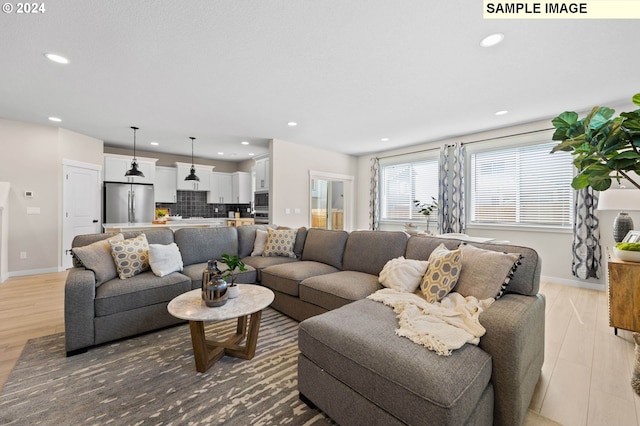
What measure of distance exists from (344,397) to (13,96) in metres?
5.04

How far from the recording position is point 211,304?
1863 mm

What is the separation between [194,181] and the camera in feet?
23.2

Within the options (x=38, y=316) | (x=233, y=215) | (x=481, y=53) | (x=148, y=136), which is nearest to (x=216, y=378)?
(x=38, y=316)

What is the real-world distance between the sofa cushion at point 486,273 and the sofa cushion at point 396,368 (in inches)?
20.1

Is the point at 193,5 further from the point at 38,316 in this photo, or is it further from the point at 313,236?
the point at 38,316

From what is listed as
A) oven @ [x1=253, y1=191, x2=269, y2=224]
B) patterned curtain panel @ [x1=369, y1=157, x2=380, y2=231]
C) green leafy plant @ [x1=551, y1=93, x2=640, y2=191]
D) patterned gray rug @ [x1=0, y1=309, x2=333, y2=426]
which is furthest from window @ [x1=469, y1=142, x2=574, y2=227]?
patterned gray rug @ [x1=0, y1=309, x2=333, y2=426]

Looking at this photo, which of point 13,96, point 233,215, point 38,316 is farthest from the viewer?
point 233,215

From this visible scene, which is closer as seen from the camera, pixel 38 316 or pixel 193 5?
pixel 193 5

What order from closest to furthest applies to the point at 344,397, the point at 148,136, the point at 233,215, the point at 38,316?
the point at 344,397 → the point at 38,316 → the point at 148,136 → the point at 233,215

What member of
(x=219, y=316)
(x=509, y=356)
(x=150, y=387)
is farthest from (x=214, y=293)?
(x=509, y=356)

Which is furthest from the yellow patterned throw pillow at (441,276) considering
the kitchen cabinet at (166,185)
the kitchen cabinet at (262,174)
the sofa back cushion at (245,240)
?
the kitchen cabinet at (166,185)

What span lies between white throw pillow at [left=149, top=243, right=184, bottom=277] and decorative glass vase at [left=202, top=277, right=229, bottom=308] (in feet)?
3.38

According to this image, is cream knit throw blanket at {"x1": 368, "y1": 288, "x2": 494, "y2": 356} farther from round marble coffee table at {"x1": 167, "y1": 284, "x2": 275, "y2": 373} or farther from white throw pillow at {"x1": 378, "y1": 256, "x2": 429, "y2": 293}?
round marble coffee table at {"x1": 167, "y1": 284, "x2": 275, "y2": 373}

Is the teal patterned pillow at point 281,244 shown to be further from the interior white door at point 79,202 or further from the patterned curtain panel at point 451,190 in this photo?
the interior white door at point 79,202
